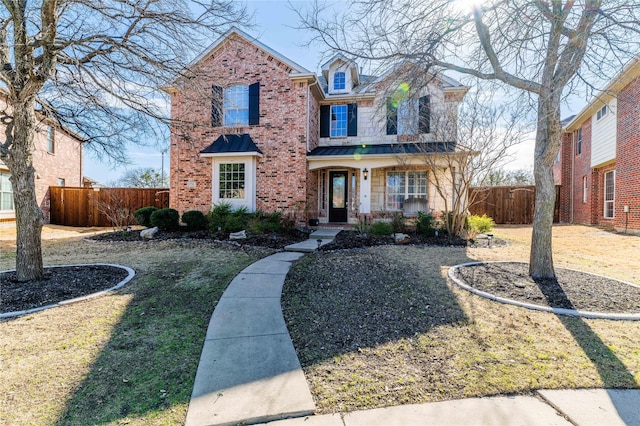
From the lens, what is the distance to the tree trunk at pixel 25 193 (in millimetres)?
4816

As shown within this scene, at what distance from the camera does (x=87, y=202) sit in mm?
16438

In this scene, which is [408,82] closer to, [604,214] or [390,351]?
[390,351]

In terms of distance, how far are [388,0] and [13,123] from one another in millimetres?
6384

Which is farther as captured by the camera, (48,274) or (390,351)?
(48,274)

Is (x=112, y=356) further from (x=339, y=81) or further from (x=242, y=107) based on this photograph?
(x=339, y=81)

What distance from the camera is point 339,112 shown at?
45.8 feet

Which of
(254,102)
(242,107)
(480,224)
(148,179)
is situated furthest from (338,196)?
(148,179)

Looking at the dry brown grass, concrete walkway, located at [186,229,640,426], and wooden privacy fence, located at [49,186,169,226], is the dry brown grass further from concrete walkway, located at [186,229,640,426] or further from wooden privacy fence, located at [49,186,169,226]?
wooden privacy fence, located at [49,186,169,226]

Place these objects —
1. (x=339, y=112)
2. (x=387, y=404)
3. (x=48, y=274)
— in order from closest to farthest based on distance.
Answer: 1. (x=387, y=404)
2. (x=48, y=274)
3. (x=339, y=112)

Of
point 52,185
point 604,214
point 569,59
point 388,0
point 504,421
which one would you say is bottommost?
point 504,421

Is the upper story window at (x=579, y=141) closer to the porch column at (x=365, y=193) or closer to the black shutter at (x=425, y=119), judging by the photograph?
the black shutter at (x=425, y=119)

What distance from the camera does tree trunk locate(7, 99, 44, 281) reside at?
4816mm

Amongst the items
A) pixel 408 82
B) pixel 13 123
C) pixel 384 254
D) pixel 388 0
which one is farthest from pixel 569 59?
pixel 13 123

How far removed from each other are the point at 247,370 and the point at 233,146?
10635mm
